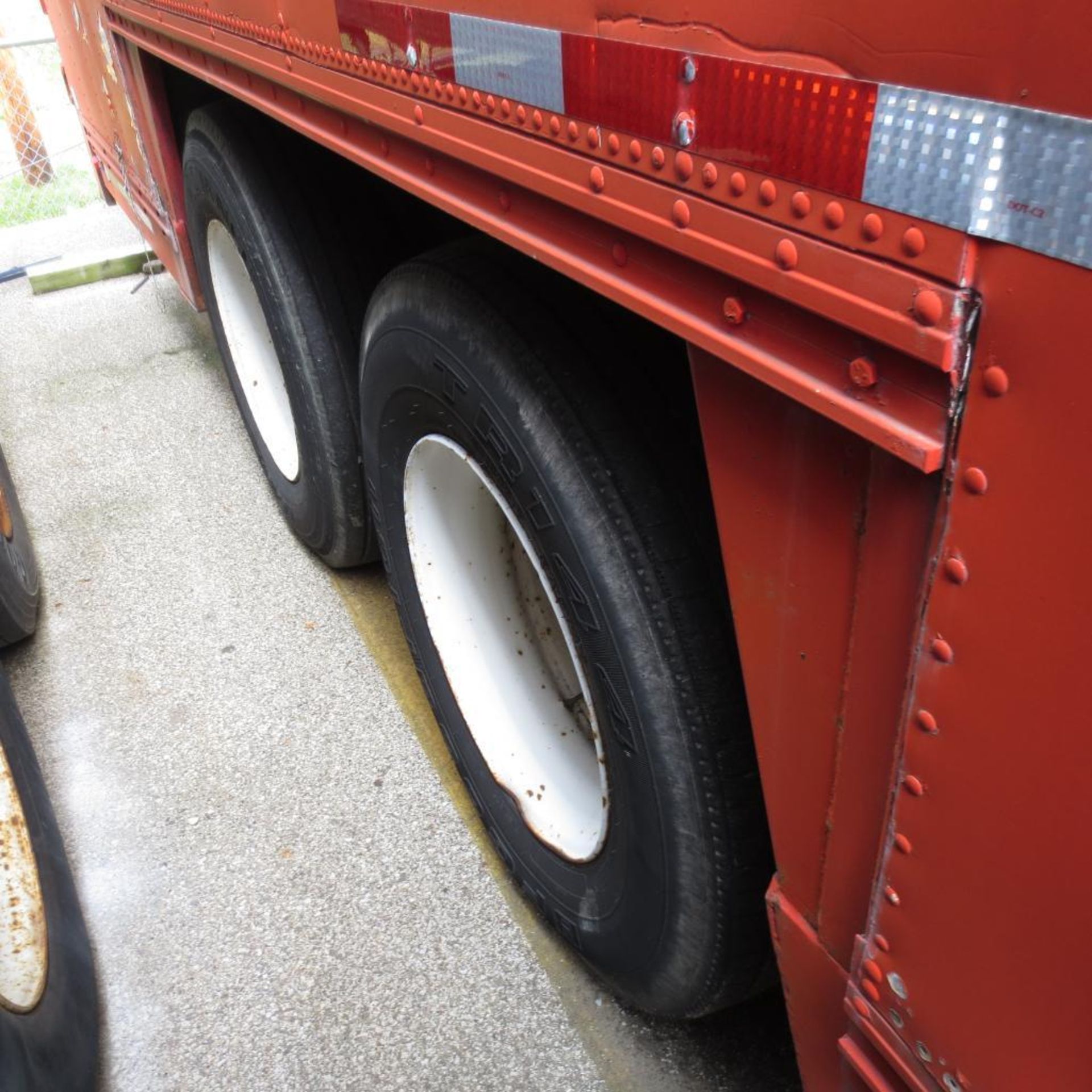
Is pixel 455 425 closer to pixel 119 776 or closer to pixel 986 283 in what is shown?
pixel 986 283

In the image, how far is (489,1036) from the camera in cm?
157

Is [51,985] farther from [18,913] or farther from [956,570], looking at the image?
[956,570]

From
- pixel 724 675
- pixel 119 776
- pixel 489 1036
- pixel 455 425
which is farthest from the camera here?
pixel 119 776

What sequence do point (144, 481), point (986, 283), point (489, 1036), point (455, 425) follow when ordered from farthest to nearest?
point (144, 481) < point (489, 1036) < point (455, 425) < point (986, 283)

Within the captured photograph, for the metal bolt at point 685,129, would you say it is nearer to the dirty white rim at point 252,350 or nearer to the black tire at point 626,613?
the black tire at point 626,613

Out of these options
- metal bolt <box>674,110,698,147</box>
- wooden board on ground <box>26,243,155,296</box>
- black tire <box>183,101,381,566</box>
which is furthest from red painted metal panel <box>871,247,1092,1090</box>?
wooden board on ground <box>26,243,155,296</box>

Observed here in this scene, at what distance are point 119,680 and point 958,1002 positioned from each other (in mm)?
2112

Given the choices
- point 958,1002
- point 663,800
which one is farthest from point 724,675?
point 958,1002

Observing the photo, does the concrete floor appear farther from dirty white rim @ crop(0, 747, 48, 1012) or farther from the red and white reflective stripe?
the red and white reflective stripe

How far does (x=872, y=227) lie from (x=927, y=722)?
339mm

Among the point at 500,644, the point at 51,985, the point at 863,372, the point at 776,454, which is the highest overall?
the point at 863,372

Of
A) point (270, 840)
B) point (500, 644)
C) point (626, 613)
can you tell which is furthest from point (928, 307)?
point (270, 840)

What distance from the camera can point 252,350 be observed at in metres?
2.83

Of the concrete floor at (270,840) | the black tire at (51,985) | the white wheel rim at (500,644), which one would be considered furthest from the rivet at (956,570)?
the black tire at (51,985)
